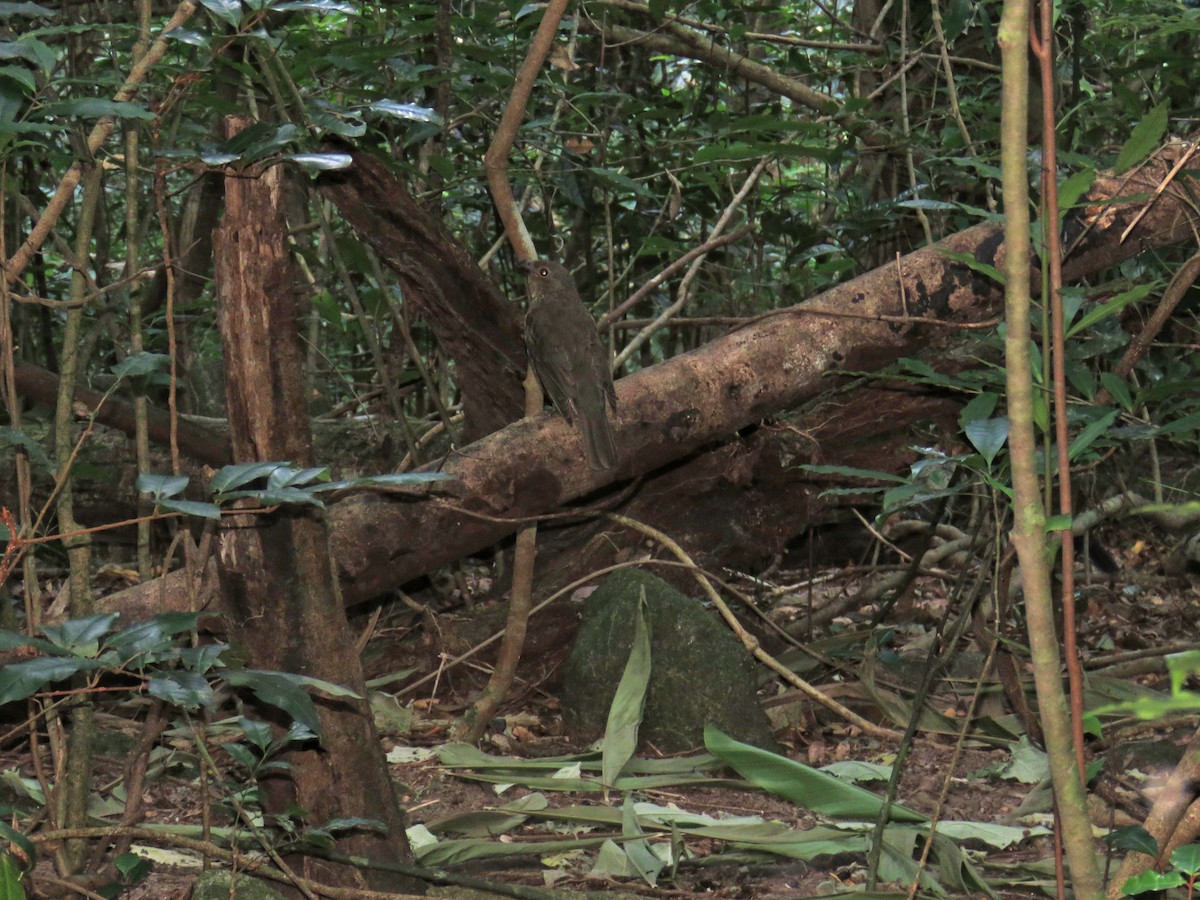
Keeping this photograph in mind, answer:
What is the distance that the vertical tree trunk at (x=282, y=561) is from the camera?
2779mm

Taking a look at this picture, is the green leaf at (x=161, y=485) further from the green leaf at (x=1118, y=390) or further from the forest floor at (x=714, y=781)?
the green leaf at (x=1118, y=390)

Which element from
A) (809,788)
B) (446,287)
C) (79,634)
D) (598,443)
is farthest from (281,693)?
(446,287)

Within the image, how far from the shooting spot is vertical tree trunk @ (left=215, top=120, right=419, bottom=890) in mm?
2779

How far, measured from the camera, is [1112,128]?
572 cm

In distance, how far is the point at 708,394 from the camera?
15.2 ft

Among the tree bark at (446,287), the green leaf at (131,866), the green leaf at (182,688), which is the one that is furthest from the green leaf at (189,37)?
the green leaf at (131,866)

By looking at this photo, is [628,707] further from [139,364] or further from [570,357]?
[139,364]

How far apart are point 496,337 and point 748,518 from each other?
132cm

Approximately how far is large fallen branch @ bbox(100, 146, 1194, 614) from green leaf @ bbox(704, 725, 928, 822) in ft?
4.31

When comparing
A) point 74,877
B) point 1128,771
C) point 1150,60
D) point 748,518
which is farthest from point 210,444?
point 1150,60

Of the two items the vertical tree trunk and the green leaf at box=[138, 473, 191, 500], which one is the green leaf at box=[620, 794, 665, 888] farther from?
the green leaf at box=[138, 473, 191, 500]

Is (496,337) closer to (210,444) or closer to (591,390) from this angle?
(591,390)

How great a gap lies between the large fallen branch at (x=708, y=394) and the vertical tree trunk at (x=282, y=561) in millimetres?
1477

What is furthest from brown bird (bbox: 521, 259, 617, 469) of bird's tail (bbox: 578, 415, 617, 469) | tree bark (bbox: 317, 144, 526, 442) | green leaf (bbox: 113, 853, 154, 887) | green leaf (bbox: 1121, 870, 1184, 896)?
green leaf (bbox: 1121, 870, 1184, 896)
